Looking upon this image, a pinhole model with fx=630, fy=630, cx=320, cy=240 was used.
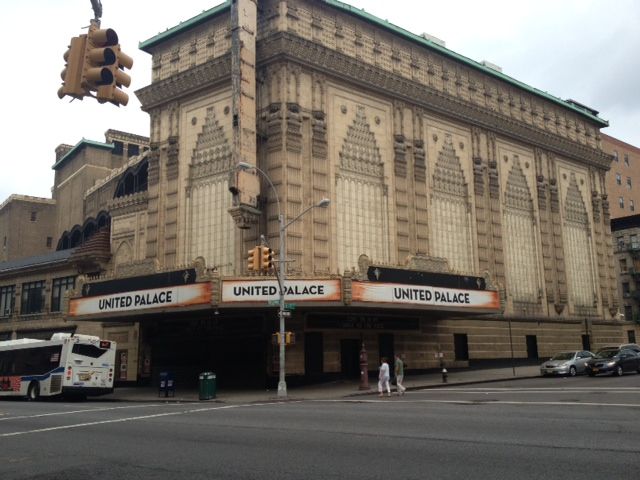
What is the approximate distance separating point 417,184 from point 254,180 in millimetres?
12596

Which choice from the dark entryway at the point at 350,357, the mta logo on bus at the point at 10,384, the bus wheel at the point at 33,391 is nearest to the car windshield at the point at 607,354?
the dark entryway at the point at 350,357

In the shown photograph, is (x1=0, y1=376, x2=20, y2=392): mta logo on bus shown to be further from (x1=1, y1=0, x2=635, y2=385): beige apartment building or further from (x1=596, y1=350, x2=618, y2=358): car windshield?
(x1=596, y1=350, x2=618, y2=358): car windshield

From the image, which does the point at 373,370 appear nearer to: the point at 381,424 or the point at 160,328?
the point at 160,328

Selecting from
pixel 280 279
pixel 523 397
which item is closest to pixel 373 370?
pixel 280 279

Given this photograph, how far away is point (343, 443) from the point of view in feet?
41.5

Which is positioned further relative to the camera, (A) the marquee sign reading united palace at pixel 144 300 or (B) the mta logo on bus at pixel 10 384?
(B) the mta logo on bus at pixel 10 384

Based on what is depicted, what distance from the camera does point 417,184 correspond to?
42.9 m

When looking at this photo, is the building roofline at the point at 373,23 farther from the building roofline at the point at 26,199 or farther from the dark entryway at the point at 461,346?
the building roofline at the point at 26,199

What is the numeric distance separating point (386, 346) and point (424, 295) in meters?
5.64

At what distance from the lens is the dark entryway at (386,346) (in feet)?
130

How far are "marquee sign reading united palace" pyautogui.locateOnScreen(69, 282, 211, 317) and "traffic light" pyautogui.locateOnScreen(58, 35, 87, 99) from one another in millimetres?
23722

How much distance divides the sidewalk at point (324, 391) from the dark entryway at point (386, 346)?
5.49 feet

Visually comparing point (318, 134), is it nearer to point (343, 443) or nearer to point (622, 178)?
point (343, 443)

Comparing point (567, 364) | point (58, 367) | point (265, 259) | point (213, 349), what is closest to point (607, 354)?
point (567, 364)
